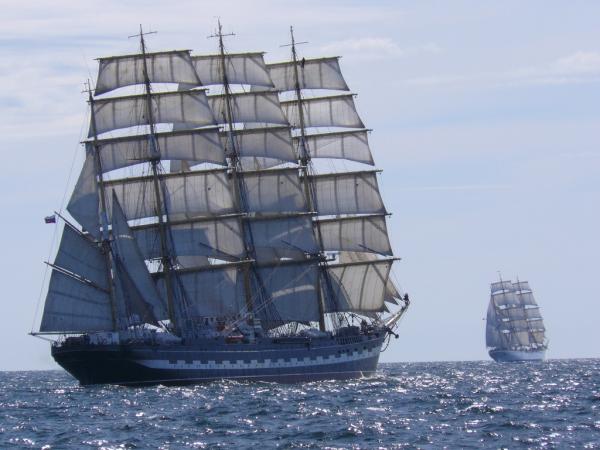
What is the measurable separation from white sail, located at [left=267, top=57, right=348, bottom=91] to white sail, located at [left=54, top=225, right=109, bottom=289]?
71.4 ft

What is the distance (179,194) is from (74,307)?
10.9 m

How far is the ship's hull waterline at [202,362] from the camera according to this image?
3194 inches

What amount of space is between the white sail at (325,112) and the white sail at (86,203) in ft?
64.9

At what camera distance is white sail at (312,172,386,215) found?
96.8m

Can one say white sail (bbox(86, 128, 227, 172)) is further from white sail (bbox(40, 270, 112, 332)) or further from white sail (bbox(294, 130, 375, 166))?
white sail (bbox(294, 130, 375, 166))

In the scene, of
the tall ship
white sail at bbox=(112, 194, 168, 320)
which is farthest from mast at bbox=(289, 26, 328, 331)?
white sail at bbox=(112, 194, 168, 320)

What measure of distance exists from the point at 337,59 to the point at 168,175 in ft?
59.6

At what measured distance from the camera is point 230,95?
9162 cm

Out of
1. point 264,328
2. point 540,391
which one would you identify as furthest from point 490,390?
point 264,328

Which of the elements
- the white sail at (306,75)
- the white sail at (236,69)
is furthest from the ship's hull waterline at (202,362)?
the white sail at (306,75)

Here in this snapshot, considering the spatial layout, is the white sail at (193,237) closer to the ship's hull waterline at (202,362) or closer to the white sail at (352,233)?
the ship's hull waterline at (202,362)

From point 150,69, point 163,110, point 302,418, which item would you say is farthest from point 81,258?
point 302,418

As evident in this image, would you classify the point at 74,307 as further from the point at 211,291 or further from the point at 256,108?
the point at 256,108

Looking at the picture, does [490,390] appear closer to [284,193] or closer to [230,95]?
[284,193]
